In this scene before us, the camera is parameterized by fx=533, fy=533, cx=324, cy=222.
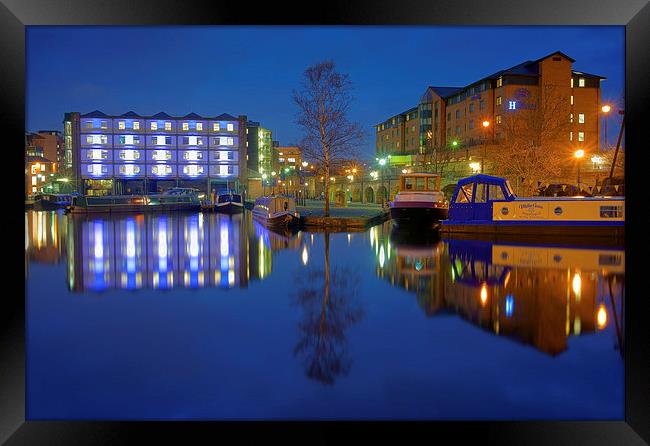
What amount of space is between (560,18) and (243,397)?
4003 mm

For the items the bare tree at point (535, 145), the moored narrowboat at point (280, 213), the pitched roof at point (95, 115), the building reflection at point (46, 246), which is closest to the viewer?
the building reflection at point (46, 246)

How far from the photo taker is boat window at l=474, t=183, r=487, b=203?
20.1 metres

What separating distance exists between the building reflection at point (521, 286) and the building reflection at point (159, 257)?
3.35 m

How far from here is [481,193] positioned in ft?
67.3

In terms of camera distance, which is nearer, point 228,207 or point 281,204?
point 281,204

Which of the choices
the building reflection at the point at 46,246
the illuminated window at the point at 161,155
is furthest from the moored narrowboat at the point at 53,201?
the building reflection at the point at 46,246

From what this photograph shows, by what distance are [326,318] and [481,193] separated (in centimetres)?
1483

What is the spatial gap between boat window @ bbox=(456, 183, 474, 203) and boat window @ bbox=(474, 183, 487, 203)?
11.2 inches

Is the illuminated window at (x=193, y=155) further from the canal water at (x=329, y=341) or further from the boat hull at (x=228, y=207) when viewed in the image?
the canal water at (x=329, y=341)

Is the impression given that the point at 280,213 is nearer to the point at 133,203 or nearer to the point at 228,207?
the point at 228,207

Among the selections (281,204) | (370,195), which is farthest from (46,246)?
(370,195)

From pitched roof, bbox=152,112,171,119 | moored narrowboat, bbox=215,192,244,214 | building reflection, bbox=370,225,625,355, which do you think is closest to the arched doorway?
moored narrowboat, bbox=215,192,244,214

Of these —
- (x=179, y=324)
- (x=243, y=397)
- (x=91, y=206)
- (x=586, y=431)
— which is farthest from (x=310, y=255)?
(x=91, y=206)

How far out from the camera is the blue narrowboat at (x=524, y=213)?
17.8 metres
